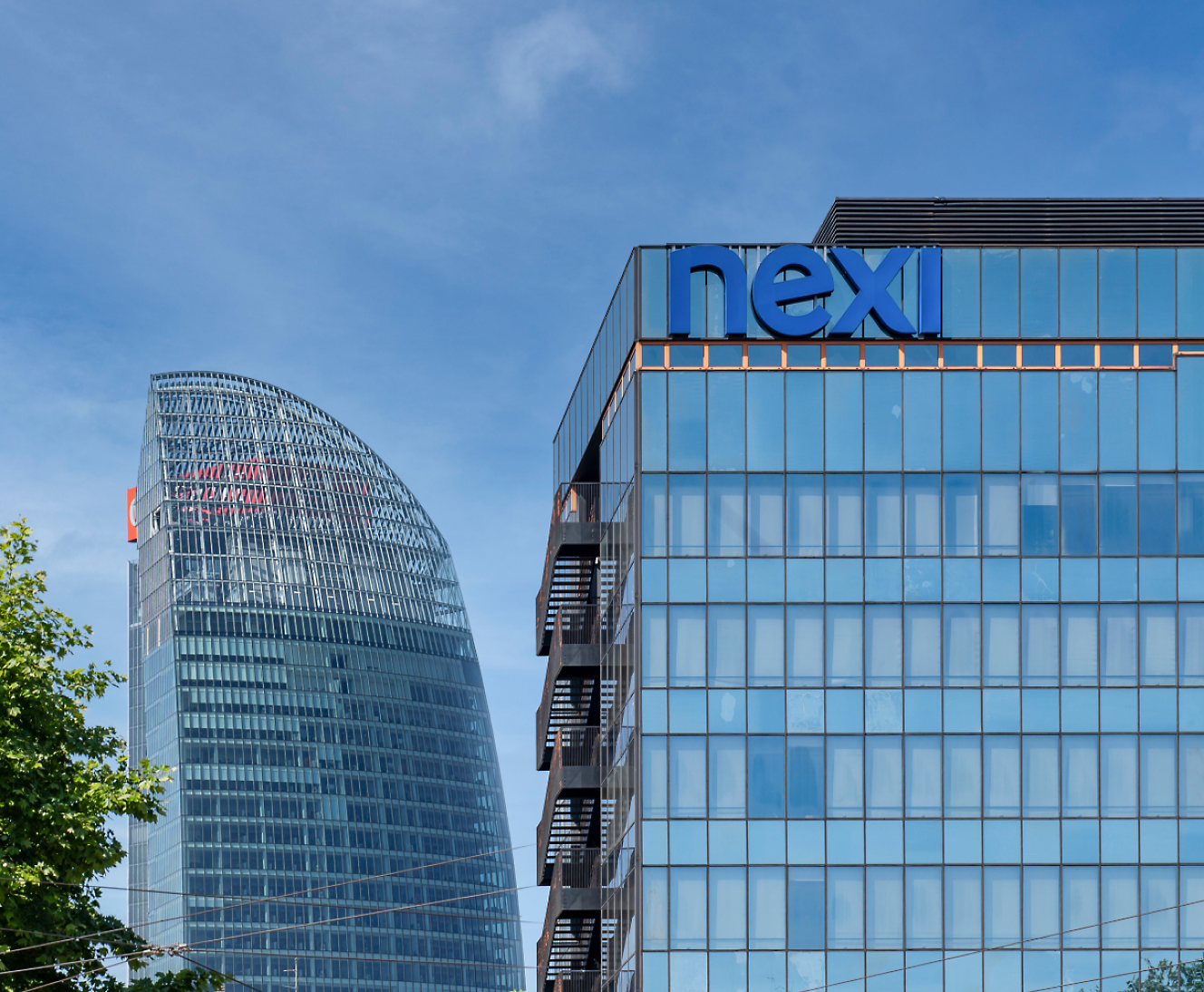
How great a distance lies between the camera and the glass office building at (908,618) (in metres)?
58.7

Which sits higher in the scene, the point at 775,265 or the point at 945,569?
the point at 775,265

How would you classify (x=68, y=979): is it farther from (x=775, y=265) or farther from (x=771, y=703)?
Answer: (x=775, y=265)

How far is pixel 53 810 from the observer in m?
46.2

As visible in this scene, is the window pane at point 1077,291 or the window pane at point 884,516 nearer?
the window pane at point 884,516

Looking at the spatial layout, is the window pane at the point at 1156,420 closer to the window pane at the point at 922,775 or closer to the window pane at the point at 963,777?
the window pane at the point at 963,777

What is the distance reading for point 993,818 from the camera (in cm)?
5944

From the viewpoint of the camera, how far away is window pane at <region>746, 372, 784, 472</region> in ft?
203

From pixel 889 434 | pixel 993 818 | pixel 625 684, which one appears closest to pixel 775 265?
pixel 889 434

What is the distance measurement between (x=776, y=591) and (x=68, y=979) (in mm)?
25095

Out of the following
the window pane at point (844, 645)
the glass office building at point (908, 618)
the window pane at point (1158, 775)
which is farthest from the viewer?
the window pane at point (844, 645)

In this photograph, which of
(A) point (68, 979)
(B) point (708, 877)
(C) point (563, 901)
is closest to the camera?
(A) point (68, 979)

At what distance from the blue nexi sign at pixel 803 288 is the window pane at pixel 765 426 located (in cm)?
190

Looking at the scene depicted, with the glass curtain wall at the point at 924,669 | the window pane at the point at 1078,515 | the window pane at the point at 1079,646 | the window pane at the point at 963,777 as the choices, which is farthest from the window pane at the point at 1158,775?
the window pane at the point at 1078,515

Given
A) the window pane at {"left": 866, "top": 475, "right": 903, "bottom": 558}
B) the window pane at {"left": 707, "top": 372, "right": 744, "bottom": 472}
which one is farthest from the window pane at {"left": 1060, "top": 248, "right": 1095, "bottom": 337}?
the window pane at {"left": 707, "top": 372, "right": 744, "bottom": 472}
